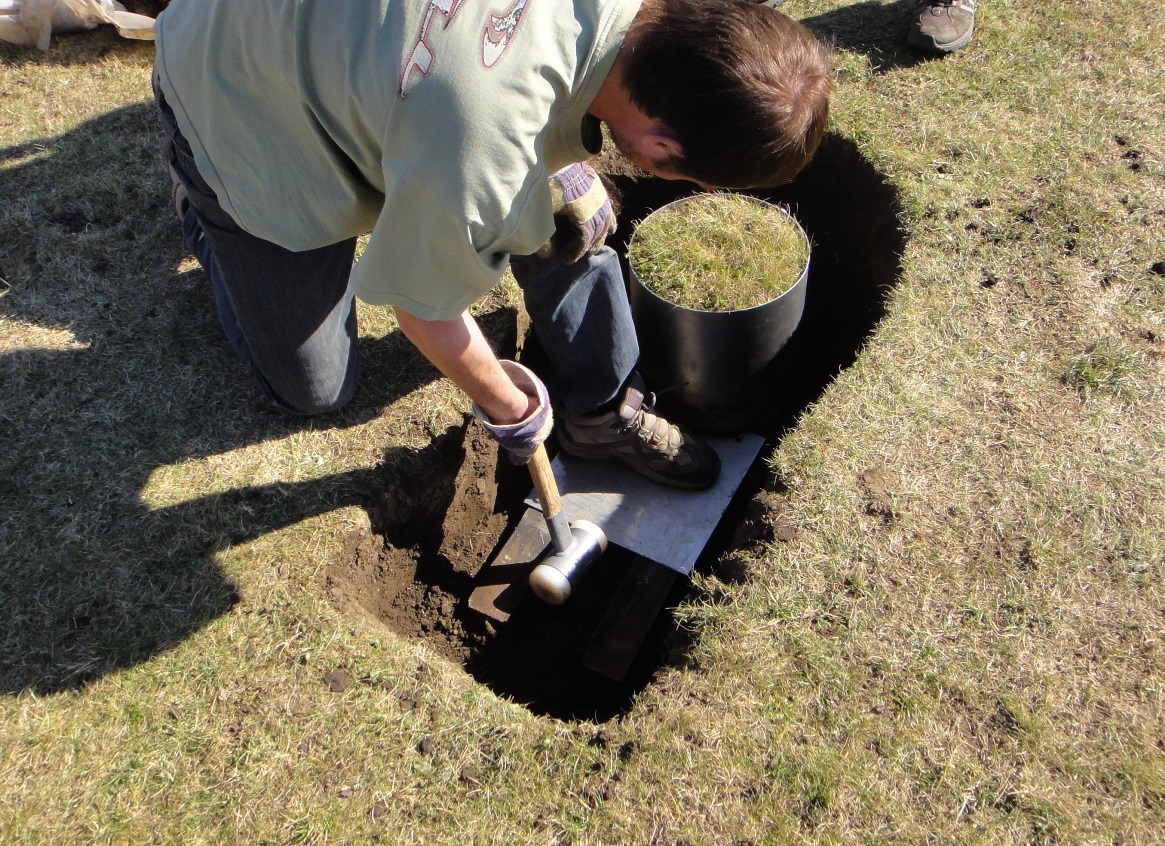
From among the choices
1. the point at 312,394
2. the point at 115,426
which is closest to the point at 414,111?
the point at 312,394

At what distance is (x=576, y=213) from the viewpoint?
94.2 inches

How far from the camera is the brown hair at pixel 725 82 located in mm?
1590

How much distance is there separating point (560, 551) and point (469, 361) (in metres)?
0.99

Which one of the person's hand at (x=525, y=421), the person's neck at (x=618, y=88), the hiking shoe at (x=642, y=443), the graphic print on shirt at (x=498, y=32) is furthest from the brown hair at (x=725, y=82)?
the hiking shoe at (x=642, y=443)

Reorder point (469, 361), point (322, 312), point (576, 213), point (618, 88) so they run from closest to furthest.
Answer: point (618, 88) → point (469, 361) → point (576, 213) → point (322, 312)

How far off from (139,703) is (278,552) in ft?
1.74

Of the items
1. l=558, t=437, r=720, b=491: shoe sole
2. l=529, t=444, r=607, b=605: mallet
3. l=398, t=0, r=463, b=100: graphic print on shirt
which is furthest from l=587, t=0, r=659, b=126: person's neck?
l=558, t=437, r=720, b=491: shoe sole

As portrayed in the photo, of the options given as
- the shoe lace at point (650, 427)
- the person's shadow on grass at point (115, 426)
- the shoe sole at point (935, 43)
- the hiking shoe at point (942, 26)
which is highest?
the hiking shoe at point (942, 26)

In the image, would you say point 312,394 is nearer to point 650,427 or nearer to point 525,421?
point 525,421

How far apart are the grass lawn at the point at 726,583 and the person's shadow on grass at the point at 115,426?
0.5 inches

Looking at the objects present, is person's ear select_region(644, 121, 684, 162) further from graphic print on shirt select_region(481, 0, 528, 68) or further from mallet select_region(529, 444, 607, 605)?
mallet select_region(529, 444, 607, 605)

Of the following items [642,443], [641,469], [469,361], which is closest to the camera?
[469,361]

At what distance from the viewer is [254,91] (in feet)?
6.18

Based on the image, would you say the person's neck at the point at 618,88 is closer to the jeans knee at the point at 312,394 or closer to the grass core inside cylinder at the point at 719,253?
the grass core inside cylinder at the point at 719,253
